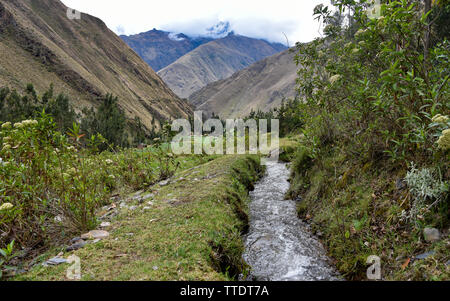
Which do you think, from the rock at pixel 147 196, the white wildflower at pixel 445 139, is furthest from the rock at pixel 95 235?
the white wildflower at pixel 445 139

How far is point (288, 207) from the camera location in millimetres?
7461

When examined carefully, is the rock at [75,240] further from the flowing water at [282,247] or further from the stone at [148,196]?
the flowing water at [282,247]

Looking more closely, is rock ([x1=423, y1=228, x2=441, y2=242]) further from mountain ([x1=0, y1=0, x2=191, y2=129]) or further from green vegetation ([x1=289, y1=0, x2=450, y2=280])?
mountain ([x1=0, y1=0, x2=191, y2=129])

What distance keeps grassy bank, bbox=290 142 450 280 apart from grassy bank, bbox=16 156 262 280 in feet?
5.96

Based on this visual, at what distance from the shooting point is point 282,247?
5.16 metres

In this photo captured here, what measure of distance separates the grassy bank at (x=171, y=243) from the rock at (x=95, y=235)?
133 millimetres

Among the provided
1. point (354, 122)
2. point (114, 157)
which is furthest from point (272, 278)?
point (114, 157)

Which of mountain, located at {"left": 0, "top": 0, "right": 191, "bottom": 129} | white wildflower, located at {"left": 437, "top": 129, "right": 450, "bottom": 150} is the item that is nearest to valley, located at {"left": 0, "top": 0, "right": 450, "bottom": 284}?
white wildflower, located at {"left": 437, "top": 129, "right": 450, "bottom": 150}

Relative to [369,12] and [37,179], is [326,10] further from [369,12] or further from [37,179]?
[37,179]

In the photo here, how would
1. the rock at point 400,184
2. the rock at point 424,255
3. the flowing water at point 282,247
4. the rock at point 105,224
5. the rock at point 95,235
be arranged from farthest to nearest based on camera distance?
the rock at point 105,224 → the flowing water at point 282,247 → the rock at point 400,184 → the rock at point 95,235 → the rock at point 424,255

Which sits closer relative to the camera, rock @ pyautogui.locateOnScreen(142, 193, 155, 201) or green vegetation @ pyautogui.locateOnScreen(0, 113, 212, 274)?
green vegetation @ pyautogui.locateOnScreen(0, 113, 212, 274)

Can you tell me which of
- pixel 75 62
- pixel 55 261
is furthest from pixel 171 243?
pixel 75 62

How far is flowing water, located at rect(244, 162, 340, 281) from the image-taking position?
4.26 m

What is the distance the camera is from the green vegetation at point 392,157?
3344mm
